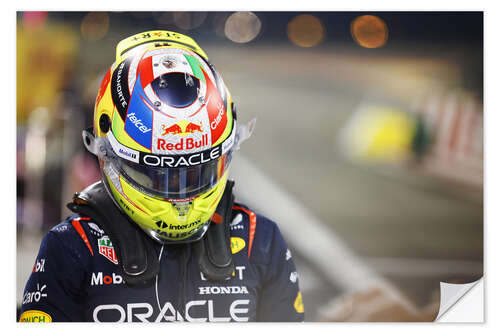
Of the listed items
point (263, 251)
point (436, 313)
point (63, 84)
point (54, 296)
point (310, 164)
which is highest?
point (63, 84)

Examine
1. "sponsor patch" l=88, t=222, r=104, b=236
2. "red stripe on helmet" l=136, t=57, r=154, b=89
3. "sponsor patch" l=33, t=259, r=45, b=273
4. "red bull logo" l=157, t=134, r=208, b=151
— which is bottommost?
"sponsor patch" l=33, t=259, r=45, b=273

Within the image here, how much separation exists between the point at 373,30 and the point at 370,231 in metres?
1.09

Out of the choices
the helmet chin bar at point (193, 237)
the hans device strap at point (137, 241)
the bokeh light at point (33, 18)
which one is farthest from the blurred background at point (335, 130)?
the helmet chin bar at point (193, 237)

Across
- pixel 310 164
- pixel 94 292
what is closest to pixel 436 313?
pixel 310 164

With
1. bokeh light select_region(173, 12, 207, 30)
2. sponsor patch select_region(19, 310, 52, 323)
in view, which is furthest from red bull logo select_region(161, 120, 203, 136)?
bokeh light select_region(173, 12, 207, 30)

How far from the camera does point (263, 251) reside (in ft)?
6.55

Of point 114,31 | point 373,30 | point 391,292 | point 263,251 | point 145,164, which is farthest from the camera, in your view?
point 391,292

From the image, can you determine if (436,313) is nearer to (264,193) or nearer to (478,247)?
(478,247)

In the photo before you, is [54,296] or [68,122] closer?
[54,296]

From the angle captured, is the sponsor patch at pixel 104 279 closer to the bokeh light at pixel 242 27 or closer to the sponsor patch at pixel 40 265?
the sponsor patch at pixel 40 265

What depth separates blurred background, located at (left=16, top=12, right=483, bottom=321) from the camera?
2.64 meters

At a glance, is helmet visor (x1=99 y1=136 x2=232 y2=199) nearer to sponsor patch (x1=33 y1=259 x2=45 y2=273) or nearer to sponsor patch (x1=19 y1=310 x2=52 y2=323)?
sponsor patch (x1=33 y1=259 x2=45 y2=273)

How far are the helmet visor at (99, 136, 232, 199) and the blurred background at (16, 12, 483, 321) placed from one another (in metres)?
0.68

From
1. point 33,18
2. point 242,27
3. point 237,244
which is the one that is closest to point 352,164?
point 242,27
